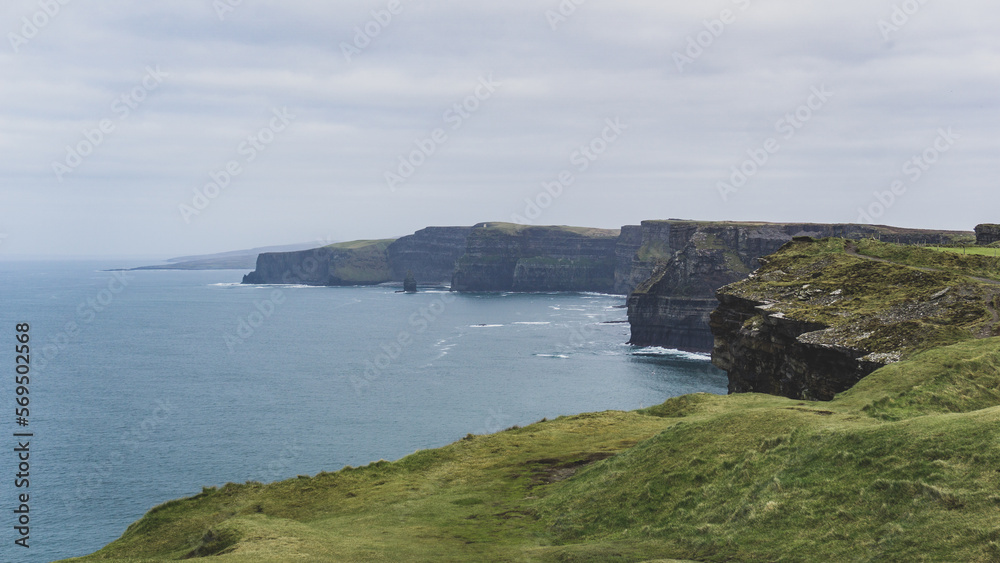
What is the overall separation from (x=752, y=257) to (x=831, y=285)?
4806 inches

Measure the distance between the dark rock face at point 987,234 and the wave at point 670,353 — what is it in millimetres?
61805

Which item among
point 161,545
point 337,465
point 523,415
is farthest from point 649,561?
point 523,415

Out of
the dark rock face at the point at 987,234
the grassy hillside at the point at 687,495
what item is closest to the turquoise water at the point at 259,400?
the grassy hillside at the point at 687,495

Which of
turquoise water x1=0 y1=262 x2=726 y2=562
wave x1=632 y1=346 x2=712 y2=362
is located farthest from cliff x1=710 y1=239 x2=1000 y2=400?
wave x1=632 y1=346 x2=712 y2=362

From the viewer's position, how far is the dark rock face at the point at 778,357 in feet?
161

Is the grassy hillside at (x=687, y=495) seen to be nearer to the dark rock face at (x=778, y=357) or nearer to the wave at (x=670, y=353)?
the dark rock face at (x=778, y=357)

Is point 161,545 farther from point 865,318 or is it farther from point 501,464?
point 865,318

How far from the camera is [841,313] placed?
5509 centimetres

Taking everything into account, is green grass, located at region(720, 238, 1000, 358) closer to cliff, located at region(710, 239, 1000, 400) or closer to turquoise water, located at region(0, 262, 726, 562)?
cliff, located at region(710, 239, 1000, 400)

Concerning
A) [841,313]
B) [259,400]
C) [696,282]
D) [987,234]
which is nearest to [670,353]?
[696,282]

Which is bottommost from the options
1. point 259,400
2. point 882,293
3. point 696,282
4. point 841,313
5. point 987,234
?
point 259,400

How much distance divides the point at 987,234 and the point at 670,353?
2852 inches

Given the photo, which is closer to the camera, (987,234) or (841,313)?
(841,313)

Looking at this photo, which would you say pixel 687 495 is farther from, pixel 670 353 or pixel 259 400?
pixel 670 353
